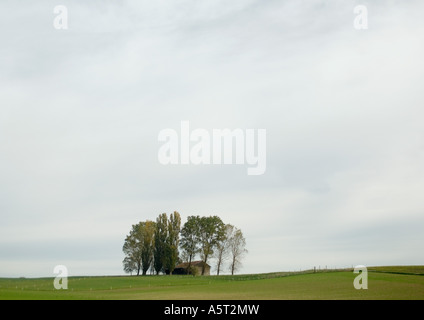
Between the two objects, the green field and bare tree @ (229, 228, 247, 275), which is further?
bare tree @ (229, 228, 247, 275)

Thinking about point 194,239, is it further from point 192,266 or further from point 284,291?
point 284,291

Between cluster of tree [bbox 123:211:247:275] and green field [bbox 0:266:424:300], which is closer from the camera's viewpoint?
green field [bbox 0:266:424:300]

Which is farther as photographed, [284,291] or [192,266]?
[192,266]

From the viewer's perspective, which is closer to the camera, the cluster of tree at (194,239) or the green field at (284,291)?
the green field at (284,291)

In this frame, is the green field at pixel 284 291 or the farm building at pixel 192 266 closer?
the green field at pixel 284 291

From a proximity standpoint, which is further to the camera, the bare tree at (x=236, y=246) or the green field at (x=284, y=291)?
the bare tree at (x=236, y=246)

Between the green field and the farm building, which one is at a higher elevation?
the green field

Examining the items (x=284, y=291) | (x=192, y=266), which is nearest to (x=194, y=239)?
(x=192, y=266)

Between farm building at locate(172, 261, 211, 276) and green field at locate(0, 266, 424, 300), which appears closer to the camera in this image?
green field at locate(0, 266, 424, 300)

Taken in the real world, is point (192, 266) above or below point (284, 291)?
below

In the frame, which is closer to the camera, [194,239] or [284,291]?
[284,291]

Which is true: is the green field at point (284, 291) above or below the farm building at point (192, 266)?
above
